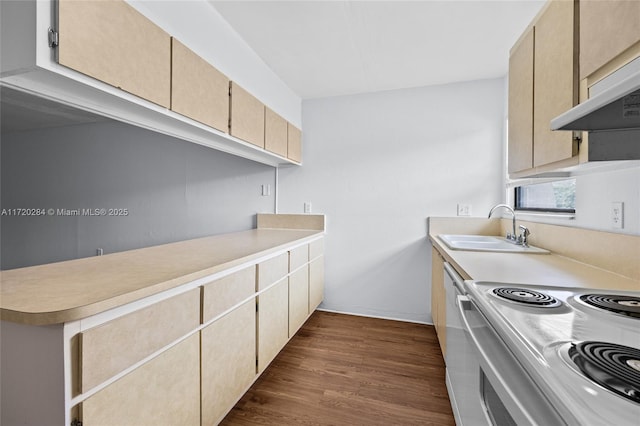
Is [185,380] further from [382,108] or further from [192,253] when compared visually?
[382,108]

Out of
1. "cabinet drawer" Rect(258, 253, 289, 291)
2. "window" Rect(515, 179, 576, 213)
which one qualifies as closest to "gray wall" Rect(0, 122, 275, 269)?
"cabinet drawer" Rect(258, 253, 289, 291)

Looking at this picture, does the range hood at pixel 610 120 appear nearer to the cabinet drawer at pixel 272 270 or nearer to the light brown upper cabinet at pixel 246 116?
the cabinet drawer at pixel 272 270

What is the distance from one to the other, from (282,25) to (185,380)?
2.17 metres

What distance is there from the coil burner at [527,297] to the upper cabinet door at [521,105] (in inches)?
30.0

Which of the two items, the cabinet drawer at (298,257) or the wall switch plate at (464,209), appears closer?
the cabinet drawer at (298,257)

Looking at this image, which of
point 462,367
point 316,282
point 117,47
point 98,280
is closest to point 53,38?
point 117,47

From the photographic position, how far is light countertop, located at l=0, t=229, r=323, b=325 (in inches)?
29.6

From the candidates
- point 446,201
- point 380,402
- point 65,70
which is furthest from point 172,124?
point 446,201

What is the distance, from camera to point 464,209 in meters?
2.79

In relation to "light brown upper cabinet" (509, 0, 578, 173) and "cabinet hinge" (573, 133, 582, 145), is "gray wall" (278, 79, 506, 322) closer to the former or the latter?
"light brown upper cabinet" (509, 0, 578, 173)

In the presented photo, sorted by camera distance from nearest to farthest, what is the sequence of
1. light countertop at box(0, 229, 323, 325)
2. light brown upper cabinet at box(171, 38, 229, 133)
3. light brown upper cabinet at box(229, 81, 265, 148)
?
1. light countertop at box(0, 229, 323, 325)
2. light brown upper cabinet at box(171, 38, 229, 133)
3. light brown upper cabinet at box(229, 81, 265, 148)

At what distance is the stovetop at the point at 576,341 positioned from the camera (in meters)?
0.44

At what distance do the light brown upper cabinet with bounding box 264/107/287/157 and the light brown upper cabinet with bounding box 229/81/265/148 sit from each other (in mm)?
90

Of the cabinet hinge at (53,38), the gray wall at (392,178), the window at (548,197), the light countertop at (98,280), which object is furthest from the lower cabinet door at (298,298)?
the window at (548,197)
